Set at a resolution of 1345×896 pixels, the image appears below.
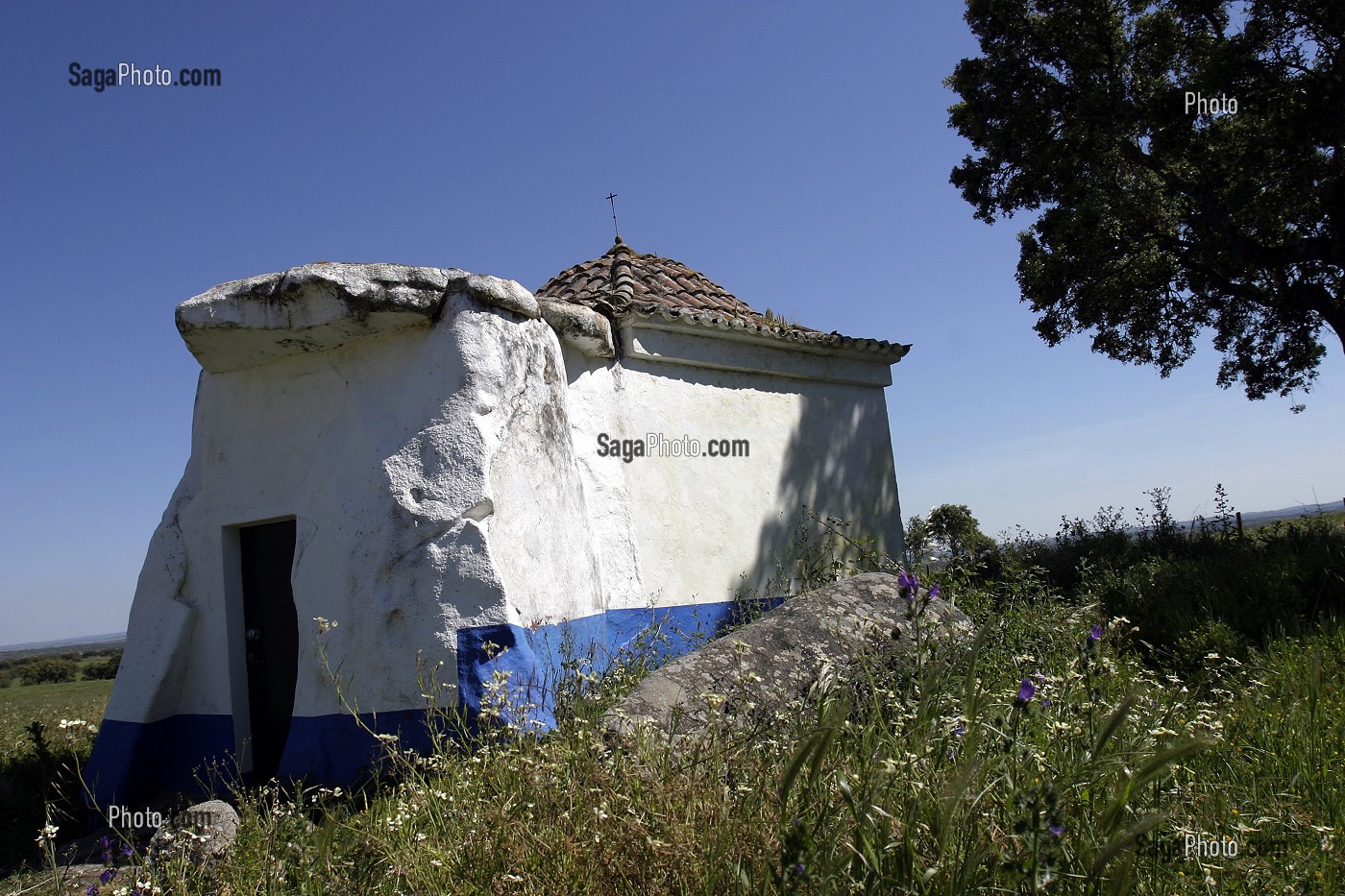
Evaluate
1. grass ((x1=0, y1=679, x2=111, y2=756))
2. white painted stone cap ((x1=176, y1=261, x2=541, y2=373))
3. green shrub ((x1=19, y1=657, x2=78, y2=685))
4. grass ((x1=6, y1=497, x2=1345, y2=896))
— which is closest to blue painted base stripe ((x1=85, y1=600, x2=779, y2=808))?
grass ((x1=0, y1=679, x2=111, y2=756))

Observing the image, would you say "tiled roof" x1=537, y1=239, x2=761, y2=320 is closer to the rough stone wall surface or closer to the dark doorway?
the dark doorway

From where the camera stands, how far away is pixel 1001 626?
5.54 metres

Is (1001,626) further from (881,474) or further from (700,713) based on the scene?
(881,474)

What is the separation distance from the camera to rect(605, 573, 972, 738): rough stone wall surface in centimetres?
347

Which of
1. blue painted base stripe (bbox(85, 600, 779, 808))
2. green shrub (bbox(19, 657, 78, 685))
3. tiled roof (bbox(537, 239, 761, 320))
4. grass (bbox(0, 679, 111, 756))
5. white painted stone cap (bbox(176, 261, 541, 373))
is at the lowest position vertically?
green shrub (bbox(19, 657, 78, 685))

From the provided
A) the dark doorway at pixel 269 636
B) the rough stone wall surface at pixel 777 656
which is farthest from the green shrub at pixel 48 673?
the rough stone wall surface at pixel 777 656

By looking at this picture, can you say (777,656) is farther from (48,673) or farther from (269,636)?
(48,673)

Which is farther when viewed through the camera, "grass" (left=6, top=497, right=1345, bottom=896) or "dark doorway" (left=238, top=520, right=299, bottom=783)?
"dark doorway" (left=238, top=520, right=299, bottom=783)

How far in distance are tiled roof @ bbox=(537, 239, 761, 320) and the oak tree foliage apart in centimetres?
473

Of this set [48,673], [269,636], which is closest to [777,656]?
[269,636]

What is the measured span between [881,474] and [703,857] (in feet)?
25.4

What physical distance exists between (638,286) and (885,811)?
6943 millimetres

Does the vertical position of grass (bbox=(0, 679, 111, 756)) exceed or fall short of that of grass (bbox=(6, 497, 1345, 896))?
it falls short

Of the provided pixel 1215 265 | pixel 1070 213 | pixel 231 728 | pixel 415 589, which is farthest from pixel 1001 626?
pixel 1215 265
